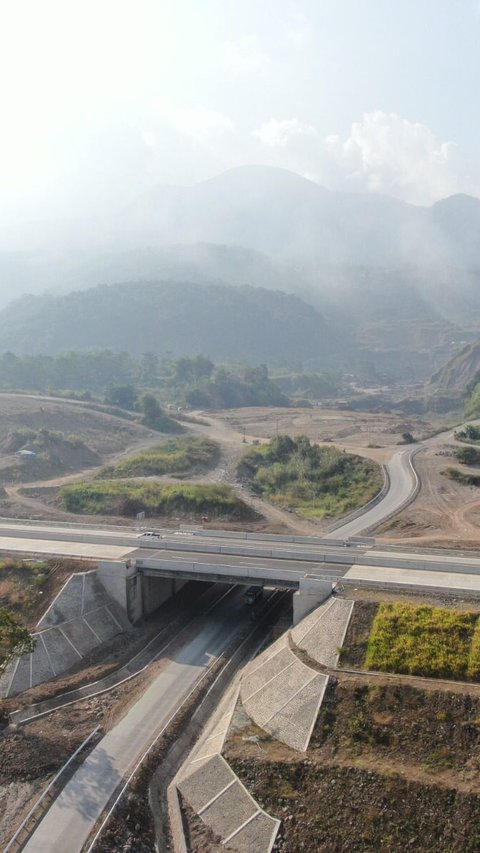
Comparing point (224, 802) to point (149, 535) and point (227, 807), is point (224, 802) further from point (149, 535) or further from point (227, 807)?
point (149, 535)

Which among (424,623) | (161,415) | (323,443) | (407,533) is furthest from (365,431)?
(424,623)

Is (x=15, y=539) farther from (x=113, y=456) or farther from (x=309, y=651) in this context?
(x=113, y=456)

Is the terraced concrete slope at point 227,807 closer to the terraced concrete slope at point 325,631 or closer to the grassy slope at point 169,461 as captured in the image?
the terraced concrete slope at point 325,631

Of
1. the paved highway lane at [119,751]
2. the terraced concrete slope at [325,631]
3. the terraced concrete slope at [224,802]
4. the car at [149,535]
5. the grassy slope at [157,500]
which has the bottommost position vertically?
the paved highway lane at [119,751]

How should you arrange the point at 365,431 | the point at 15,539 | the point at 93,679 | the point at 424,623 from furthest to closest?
the point at 365,431, the point at 15,539, the point at 93,679, the point at 424,623

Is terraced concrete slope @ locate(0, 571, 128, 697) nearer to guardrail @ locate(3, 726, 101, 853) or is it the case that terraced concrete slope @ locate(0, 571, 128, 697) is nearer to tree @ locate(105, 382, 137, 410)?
guardrail @ locate(3, 726, 101, 853)

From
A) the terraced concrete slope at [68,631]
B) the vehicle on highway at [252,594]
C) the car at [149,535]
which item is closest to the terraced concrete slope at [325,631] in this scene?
the vehicle on highway at [252,594]
